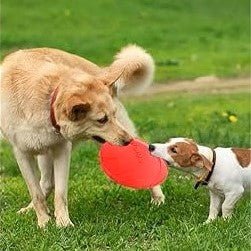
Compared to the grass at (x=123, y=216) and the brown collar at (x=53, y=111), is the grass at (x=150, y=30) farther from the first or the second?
the brown collar at (x=53, y=111)

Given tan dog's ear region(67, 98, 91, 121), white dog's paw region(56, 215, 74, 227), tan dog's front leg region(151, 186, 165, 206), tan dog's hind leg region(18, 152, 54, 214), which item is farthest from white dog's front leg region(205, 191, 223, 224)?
tan dog's hind leg region(18, 152, 54, 214)

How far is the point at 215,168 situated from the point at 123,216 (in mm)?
839

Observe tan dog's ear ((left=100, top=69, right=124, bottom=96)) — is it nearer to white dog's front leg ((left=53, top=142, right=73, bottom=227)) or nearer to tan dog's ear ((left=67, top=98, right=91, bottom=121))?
tan dog's ear ((left=67, top=98, right=91, bottom=121))

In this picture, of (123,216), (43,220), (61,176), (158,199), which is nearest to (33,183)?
(61,176)

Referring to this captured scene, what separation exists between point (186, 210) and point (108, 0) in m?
21.4

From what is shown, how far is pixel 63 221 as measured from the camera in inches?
267

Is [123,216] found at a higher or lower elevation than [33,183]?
lower

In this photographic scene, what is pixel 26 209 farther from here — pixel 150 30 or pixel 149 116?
pixel 150 30

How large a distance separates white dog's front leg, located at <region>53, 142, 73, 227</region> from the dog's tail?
0.99m

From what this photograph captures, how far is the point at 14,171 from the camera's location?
30.4 ft

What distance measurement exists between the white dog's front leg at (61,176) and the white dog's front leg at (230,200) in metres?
1.27

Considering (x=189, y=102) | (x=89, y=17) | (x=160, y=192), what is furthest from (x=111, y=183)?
(x=89, y=17)

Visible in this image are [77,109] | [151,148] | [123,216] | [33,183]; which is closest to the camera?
[77,109]

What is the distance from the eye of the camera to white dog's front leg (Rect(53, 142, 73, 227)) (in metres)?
6.95
